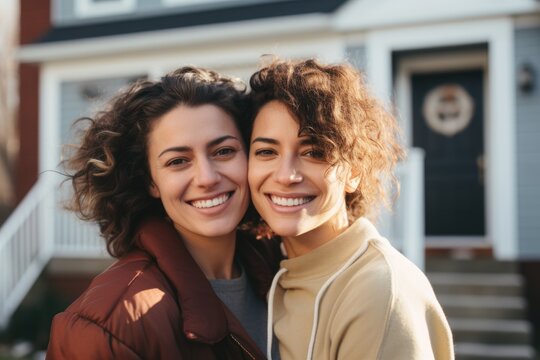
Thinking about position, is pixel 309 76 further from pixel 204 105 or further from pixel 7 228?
pixel 7 228

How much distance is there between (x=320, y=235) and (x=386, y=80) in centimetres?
548

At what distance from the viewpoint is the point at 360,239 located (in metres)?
2.27

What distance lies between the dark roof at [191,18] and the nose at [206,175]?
5.76 meters

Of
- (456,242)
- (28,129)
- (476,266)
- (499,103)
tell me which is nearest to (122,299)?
(476,266)

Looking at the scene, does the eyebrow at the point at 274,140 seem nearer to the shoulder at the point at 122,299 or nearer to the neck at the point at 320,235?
the neck at the point at 320,235

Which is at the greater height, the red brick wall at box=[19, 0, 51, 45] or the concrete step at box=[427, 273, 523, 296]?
the red brick wall at box=[19, 0, 51, 45]

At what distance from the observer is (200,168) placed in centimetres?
231

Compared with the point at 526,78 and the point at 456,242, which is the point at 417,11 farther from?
the point at 456,242

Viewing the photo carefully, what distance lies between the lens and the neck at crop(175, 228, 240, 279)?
2.49 meters

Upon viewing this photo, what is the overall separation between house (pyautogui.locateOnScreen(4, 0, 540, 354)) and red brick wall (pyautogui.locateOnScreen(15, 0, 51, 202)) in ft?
0.06

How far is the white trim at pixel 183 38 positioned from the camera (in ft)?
25.2

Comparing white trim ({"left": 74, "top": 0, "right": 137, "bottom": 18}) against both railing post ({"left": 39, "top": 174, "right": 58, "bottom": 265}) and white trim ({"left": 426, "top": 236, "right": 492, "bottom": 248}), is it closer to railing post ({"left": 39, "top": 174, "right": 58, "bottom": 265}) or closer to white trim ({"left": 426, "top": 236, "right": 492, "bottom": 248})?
railing post ({"left": 39, "top": 174, "right": 58, "bottom": 265})

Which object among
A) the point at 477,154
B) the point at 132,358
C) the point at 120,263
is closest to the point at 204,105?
the point at 120,263

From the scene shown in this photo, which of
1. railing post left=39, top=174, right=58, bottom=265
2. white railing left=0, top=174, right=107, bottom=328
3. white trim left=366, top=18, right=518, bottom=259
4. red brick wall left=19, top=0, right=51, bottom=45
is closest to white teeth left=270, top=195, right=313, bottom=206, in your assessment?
white trim left=366, top=18, right=518, bottom=259
